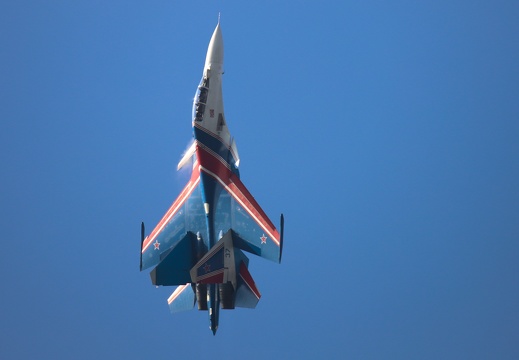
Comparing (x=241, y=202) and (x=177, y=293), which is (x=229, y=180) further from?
(x=177, y=293)

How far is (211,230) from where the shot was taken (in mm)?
27438

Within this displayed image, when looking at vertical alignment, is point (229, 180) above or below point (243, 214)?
above

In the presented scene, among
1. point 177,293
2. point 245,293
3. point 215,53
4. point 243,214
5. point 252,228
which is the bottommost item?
point 245,293

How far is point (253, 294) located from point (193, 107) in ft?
16.8

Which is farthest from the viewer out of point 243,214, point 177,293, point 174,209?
point 177,293

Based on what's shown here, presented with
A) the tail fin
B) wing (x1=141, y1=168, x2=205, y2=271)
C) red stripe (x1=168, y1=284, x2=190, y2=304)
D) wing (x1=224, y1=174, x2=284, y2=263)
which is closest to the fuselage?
wing (x1=141, y1=168, x2=205, y2=271)

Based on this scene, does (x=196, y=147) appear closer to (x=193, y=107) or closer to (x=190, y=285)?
(x=193, y=107)

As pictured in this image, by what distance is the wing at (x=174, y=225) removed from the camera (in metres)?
28.0

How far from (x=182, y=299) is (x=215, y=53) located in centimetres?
649

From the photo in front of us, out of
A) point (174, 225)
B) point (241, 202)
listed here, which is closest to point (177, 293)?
point (174, 225)

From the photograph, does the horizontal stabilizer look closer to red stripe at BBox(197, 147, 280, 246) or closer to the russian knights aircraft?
the russian knights aircraft

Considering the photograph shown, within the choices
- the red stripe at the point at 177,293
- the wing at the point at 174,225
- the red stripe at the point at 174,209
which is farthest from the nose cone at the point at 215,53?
the red stripe at the point at 177,293

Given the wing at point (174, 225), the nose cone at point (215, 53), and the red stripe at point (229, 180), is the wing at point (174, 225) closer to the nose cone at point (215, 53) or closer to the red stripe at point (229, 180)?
the red stripe at point (229, 180)

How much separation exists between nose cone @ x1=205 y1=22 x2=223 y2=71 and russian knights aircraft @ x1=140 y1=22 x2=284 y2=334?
0.09 ft
